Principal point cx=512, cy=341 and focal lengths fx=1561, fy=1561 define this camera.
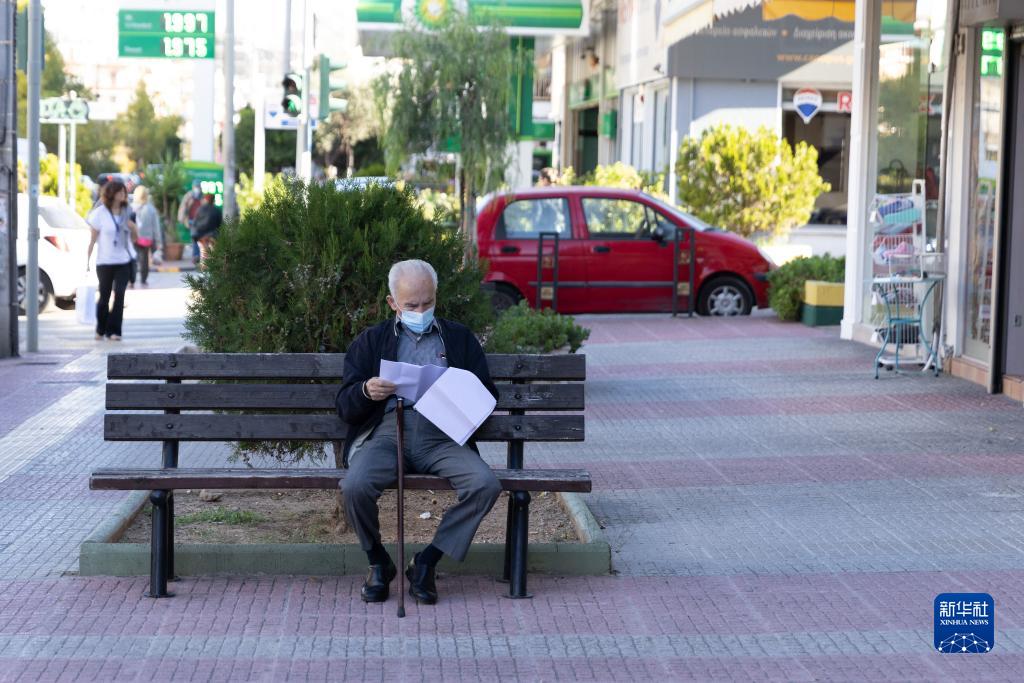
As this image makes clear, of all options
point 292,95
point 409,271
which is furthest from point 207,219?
point 409,271

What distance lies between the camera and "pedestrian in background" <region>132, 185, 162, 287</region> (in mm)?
27484

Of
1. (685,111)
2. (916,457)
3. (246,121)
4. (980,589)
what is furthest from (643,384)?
(246,121)

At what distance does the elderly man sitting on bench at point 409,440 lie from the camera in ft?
20.0

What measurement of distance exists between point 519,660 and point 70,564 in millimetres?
2265

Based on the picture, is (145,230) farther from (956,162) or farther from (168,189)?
(956,162)

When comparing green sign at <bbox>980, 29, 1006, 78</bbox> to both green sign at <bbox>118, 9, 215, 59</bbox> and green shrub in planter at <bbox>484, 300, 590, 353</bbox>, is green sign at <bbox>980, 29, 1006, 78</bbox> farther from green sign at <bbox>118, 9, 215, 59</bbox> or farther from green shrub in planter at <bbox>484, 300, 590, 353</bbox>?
green sign at <bbox>118, 9, 215, 59</bbox>

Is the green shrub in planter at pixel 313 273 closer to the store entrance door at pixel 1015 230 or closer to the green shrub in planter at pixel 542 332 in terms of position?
the green shrub in planter at pixel 542 332

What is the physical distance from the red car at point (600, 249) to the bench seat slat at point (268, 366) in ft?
36.5

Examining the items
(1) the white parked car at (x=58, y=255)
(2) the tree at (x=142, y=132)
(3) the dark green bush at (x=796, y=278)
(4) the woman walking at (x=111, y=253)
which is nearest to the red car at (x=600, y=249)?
(3) the dark green bush at (x=796, y=278)

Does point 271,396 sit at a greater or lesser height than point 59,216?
lesser

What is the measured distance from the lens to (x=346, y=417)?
6.32m

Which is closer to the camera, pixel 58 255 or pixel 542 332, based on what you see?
pixel 542 332

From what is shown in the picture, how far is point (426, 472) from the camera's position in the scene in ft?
20.7

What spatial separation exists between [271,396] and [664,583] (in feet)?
6.02
